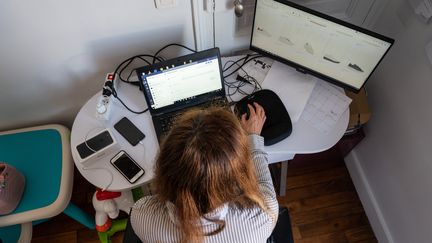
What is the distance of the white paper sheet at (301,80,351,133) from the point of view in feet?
4.11

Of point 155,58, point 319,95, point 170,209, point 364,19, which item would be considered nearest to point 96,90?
point 155,58

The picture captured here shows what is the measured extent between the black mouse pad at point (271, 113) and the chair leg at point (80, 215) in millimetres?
852

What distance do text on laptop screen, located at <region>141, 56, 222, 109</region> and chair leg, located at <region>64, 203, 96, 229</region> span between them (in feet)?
2.09

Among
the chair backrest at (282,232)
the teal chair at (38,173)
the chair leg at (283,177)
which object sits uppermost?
the teal chair at (38,173)

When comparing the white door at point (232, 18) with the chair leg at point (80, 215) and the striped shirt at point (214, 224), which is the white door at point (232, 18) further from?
the chair leg at point (80, 215)

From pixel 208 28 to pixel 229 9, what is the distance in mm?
121

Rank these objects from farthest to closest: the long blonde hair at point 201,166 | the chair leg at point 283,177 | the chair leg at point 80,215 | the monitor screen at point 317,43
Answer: the chair leg at point 283,177 → the chair leg at point 80,215 → the monitor screen at point 317,43 → the long blonde hair at point 201,166

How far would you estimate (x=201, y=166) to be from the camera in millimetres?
716

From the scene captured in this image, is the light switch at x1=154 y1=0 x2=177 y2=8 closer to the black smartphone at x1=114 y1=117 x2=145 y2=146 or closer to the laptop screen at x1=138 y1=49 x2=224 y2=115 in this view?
the laptop screen at x1=138 y1=49 x2=224 y2=115

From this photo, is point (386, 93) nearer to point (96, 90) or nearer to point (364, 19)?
point (364, 19)

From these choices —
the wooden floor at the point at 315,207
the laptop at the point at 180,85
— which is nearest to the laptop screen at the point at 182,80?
the laptop at the point at 180,85

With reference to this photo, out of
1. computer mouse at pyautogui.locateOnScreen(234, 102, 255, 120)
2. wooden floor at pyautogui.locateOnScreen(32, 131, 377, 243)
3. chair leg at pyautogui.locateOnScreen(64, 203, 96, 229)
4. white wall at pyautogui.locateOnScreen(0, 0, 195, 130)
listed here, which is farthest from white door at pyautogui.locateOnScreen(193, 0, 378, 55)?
chair leg at pyautogui.locateOnScreen(64, 203, 96, 229)

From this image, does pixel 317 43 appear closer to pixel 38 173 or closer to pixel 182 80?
pixel 182 80

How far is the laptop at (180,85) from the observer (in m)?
1.14
